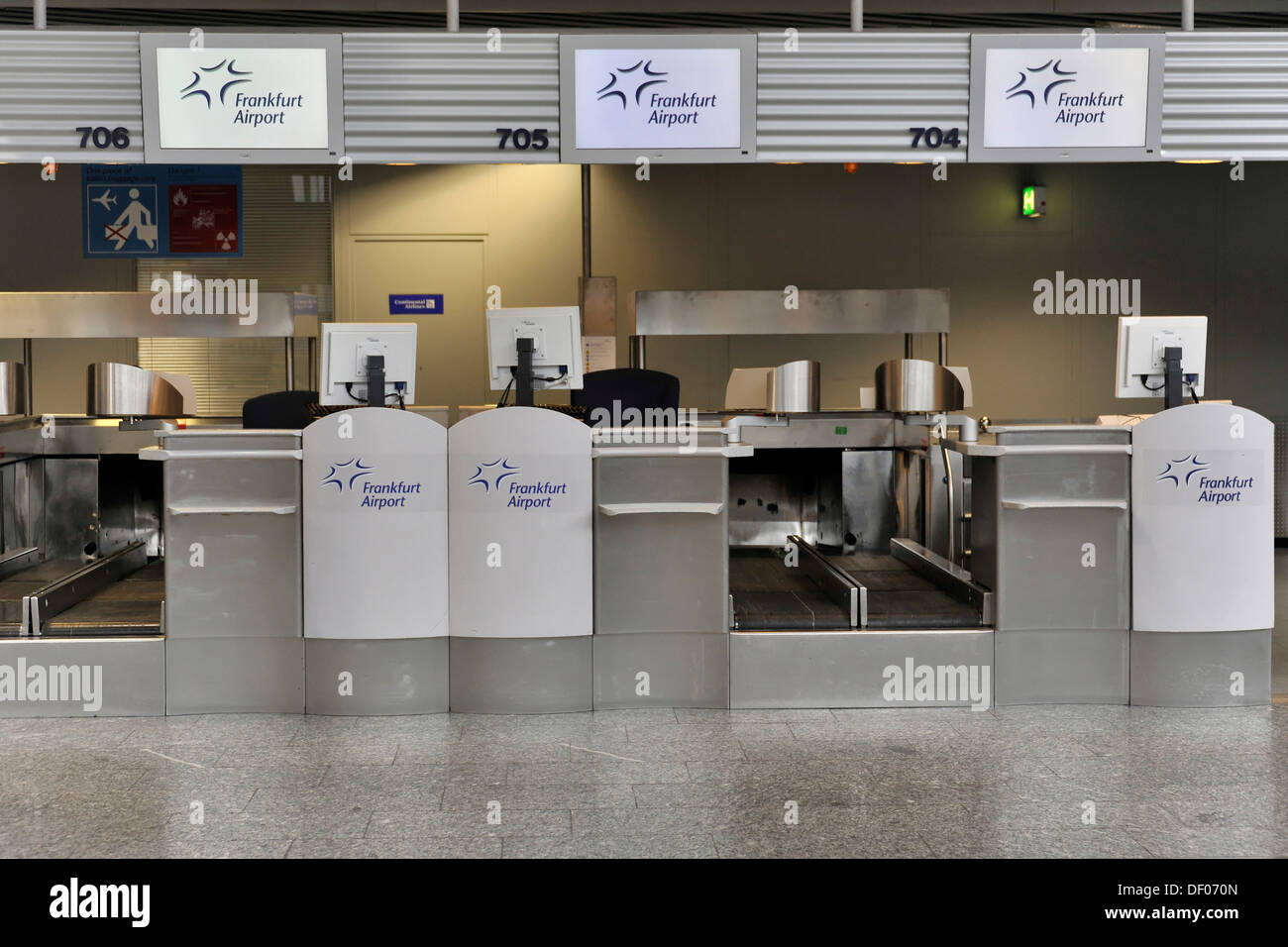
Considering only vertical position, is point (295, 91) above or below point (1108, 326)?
above

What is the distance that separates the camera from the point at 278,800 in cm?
377

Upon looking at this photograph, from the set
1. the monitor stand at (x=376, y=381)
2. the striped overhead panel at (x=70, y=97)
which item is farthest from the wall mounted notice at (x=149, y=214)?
the monitor stand at (x=376, y=381)

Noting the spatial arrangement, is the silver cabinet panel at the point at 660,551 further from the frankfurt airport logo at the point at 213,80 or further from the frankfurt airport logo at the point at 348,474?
the frankfurt airport logo at the point at 213,80

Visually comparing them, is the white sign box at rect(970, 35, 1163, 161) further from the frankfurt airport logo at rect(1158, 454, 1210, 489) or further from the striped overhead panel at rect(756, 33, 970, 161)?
the frankfurt airport logo at rect(1158, 454, 1210, 489)

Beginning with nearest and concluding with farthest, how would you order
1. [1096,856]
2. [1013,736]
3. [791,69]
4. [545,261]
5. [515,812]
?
[1096,856] < [515,812] < [1013,736] < [791,69] < [545,261]

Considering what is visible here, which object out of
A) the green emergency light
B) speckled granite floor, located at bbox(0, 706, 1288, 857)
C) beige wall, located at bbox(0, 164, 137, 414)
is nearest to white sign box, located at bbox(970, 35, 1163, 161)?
speckled granite floor, located at bbox(0, 706, 1288, 857)

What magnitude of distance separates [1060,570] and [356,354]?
3.17 metres

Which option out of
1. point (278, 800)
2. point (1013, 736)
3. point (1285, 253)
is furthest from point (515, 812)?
point (1285, 253)

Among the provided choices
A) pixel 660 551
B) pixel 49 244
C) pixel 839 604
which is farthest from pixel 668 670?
pixel 49 244

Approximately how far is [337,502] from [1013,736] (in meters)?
2.81

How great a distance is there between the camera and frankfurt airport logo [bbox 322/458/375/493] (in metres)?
4.74

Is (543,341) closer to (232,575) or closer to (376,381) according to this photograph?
(376,381)

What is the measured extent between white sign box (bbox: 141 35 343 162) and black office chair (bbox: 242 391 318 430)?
1.73 metres

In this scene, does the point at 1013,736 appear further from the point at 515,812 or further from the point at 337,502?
the point at 337,502
